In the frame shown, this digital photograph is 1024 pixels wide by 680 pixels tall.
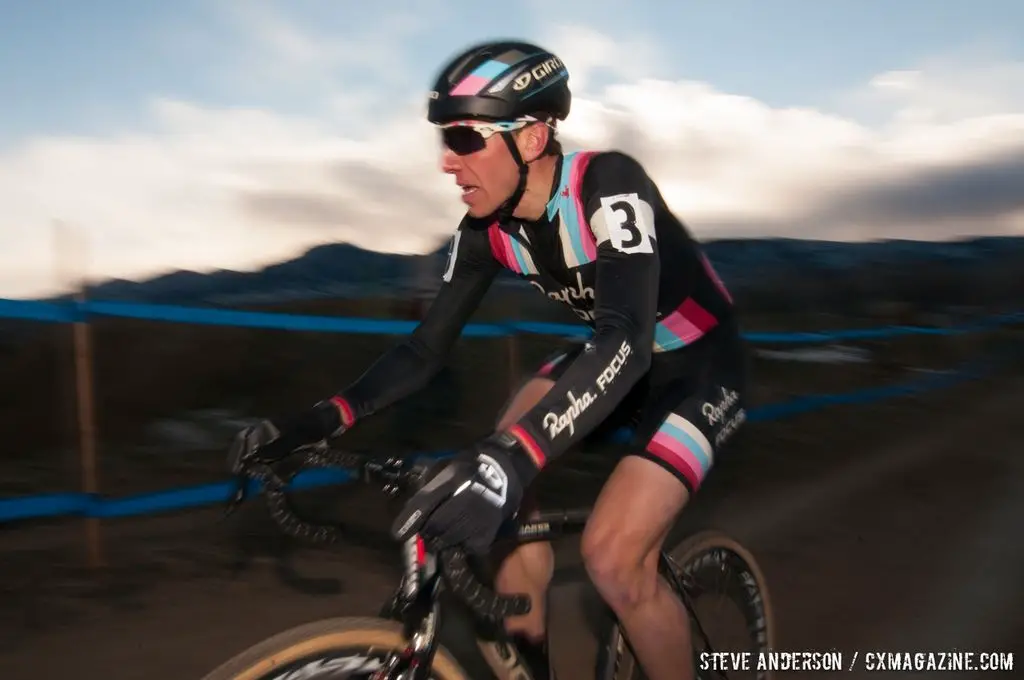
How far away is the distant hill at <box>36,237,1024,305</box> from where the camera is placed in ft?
41.5

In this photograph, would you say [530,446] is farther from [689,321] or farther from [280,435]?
[689,321]

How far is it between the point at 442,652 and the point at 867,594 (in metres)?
3.44

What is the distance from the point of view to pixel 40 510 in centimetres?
414

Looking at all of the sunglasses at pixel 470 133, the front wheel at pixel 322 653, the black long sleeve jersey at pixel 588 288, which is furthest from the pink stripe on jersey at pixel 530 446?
the sunglasses at pixel 470 133

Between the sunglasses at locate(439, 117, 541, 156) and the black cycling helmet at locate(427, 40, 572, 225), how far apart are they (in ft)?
0.05

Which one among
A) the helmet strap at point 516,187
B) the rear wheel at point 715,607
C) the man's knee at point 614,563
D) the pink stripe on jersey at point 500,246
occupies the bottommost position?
the rear wheel at point 715,607

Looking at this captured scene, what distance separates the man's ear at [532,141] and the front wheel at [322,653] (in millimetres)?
1326

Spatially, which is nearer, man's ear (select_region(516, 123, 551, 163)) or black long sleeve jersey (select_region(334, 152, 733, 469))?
black long sleeve jersey (select_region(334, 152, 733, 469))

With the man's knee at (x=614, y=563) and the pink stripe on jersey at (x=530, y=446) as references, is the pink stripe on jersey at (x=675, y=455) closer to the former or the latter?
the man's knee at (x=614, y=563)

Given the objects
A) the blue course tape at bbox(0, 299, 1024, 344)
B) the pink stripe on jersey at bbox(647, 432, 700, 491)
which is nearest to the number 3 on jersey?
the pink stripe on jersey at bbox(647, 432, 700, 491)

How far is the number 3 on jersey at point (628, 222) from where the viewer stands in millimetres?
2252

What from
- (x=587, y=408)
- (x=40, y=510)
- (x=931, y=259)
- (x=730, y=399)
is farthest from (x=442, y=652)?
(x=931, y=259)

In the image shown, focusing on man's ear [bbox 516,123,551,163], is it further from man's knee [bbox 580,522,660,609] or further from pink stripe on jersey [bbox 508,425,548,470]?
man's knee [bbox 580,522,660,609]

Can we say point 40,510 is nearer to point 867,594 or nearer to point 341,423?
point 341,423
